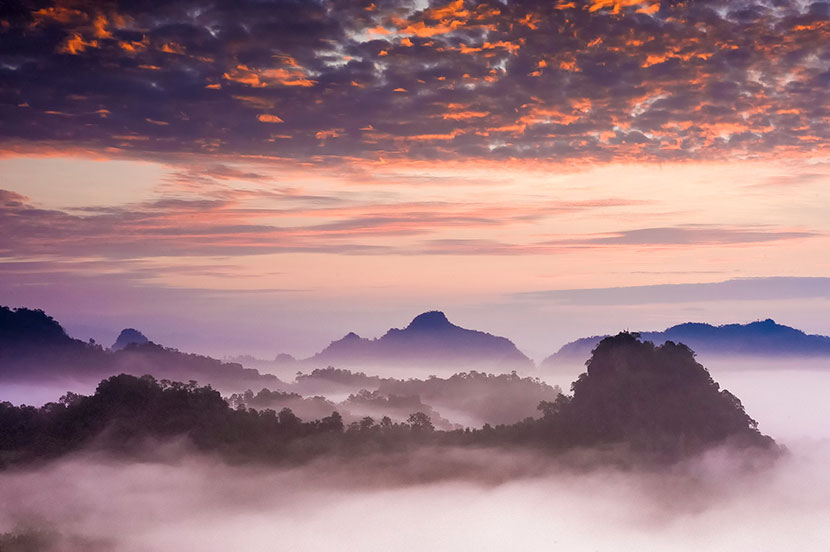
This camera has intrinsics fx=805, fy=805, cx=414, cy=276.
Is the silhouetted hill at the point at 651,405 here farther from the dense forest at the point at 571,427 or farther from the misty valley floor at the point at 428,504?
the misty valley floor at the point at 428,504

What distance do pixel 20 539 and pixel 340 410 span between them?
11847 centimetres

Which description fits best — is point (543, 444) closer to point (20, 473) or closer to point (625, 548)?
point (625, 548)

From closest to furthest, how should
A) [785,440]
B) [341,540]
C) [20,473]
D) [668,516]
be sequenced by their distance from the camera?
[20,473] → [668,516] → [341,540] → [785,440]

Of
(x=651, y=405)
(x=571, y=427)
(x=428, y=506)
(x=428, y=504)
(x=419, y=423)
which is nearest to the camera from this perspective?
(x=651, y=405)

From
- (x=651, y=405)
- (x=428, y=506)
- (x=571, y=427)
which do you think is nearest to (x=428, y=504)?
(x=428, y=506)

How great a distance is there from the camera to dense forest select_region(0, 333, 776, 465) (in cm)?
12550

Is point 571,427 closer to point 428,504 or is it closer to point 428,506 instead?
point 428,504

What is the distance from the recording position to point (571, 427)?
128375 millimetres

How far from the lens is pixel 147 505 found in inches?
5344

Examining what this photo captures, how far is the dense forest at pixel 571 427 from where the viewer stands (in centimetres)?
12550

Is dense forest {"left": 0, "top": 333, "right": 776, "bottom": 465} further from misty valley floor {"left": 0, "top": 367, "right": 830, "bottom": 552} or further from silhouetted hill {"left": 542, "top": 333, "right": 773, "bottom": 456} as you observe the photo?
misty valley floor {"left": 0, "top": 367, "right": 830, "bottom": 552}

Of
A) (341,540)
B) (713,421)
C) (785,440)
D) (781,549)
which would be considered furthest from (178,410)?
(785,440)

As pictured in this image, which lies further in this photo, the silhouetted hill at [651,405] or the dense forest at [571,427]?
the dense forest at [571,427]

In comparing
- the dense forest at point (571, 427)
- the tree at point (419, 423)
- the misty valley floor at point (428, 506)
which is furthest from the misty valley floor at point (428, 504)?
the tree at point (419, 423)
